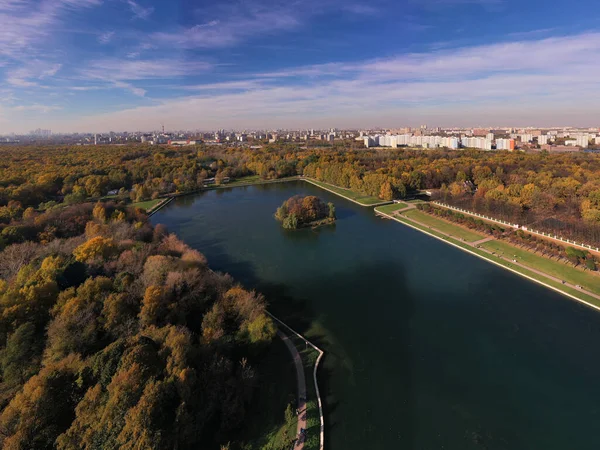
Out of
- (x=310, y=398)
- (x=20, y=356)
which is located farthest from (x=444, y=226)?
(x=20, y=356)

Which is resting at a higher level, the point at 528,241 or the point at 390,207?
the point at 390,207

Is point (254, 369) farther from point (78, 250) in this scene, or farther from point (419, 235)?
point (419, 235)

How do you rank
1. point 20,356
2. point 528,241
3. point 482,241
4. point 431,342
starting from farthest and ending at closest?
1. point 482,241
2. point 528,241
3. point 431,342
4. point 20,356

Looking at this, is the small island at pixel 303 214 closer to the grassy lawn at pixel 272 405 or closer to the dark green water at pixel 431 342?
the dark green water at pixel 431 342

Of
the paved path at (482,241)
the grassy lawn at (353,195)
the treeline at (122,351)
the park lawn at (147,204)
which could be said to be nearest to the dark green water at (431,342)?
the paved path at (482,241)

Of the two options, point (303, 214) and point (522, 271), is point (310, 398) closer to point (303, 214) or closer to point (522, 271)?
point (522, 271)

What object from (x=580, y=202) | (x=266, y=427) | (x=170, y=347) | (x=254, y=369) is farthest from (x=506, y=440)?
(x=580, y=202)
